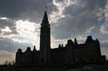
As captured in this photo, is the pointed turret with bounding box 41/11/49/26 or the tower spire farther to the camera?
the tower spire

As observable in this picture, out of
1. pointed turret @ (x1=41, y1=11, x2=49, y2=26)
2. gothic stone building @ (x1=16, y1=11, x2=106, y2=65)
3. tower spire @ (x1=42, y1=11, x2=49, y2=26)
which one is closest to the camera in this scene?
gothic stone building @ (x1=16, y1=11, x2=106, y2=65)

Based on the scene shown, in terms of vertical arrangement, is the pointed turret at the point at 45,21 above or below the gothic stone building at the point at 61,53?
above

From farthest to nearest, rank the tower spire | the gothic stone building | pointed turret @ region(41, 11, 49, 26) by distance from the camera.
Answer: the tower spire < pointed turret @ region(41, 11, 49, 26) < the gothic stone building

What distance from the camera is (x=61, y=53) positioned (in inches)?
4205

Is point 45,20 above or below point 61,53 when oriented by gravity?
above

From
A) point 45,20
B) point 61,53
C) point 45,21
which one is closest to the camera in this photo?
point 61,53

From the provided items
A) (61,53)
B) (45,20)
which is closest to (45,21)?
(45,20)

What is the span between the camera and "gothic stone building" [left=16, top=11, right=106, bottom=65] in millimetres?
86312

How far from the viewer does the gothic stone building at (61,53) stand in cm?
8631

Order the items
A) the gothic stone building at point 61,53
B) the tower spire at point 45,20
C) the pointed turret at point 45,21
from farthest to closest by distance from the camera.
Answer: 1. the tower spire at point 45,20
2. the pointed turret at point 45,21
3. the gothic stone building at point 61,53

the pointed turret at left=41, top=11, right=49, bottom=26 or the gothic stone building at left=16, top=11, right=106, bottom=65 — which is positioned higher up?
the pointed turret at left=41, top=11, right=49, bottom=26

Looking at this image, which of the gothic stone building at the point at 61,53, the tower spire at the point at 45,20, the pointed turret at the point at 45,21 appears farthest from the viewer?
the tower spire at the point at 45,20

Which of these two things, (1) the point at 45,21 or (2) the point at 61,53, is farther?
(1) the point at 45,21

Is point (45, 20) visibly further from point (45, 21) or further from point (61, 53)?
point (61, 53)
